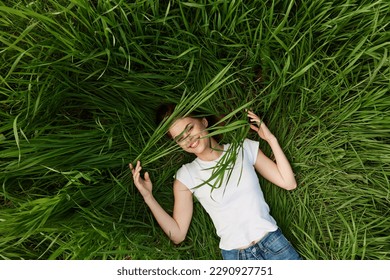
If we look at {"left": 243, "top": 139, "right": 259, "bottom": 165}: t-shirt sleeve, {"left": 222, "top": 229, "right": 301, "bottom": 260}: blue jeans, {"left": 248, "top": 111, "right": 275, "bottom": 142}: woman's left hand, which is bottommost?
{"left": 222, "top": 229, "right": 301, "bottom": 260}: blue jeans

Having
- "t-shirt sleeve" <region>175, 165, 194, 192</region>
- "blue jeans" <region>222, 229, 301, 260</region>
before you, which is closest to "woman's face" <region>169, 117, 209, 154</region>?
"t-shirt sleeve" <region>175, 165, 194, 192</region>

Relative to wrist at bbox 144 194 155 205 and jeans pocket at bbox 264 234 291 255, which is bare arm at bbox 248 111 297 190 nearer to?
jeans pocket at bbox 264 234 291 255

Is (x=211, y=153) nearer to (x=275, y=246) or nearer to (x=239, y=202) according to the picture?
(x=239, y=202)

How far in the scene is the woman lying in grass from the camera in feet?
3.99

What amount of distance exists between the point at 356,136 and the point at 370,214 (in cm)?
29

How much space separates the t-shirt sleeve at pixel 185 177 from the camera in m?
1.26

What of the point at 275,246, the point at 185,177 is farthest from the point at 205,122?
the point at 275,246

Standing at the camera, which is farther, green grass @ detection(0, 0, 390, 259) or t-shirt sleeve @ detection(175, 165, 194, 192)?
t-shirt sleeve @ detection(175, 165, 194, 192)

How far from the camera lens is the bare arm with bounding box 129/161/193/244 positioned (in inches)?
48.6

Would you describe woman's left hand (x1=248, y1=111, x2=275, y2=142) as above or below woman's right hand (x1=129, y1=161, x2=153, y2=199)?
above

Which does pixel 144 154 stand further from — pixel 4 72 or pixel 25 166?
pixel 4 72

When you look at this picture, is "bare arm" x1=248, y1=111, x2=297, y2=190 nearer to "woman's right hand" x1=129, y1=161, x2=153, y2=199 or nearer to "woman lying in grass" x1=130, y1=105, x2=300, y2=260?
"woman lying in grass" x1=130, y1=105, x2=300, y2=260

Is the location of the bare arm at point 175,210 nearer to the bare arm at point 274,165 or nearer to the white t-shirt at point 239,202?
the white t-shirt at point 239,202

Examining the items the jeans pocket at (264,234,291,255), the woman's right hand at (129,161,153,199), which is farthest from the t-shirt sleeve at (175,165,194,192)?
the jeans pocket at (264,234,291,255)
